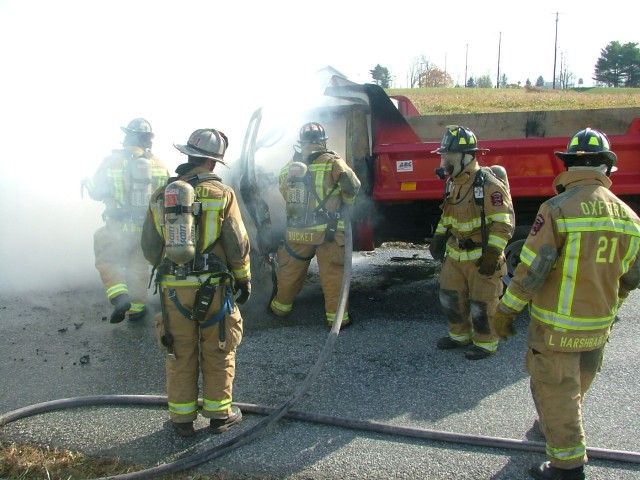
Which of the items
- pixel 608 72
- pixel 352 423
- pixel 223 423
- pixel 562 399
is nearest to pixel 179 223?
pixel 223 423

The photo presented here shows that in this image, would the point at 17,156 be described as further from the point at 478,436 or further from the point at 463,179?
the point at 478,436

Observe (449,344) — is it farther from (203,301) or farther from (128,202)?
(128,202)

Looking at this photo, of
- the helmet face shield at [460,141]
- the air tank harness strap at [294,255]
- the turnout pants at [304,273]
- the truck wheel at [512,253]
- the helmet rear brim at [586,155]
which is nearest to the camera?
the helmet rear brim at [586,155]

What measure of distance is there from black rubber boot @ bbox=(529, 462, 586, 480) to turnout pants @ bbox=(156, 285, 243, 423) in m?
1.74

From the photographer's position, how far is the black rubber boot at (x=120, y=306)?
202 inches

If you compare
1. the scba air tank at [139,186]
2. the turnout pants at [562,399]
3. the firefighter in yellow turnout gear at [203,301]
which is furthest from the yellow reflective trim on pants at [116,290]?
the turnout pants at [562,399]

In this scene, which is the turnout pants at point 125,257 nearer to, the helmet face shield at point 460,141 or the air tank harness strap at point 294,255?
the air tank harness strap at point 294,255

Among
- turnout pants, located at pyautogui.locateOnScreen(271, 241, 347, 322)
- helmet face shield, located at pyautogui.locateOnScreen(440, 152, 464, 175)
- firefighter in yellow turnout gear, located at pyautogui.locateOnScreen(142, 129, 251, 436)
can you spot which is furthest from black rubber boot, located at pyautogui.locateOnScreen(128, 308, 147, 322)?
helmet face shield, located at pyautogui.locateOnScreen(440, 152, 464, 175)

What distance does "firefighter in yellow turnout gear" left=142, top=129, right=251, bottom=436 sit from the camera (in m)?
3.41

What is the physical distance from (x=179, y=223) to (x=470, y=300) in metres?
2.53

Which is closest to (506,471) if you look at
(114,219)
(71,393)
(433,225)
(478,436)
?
(478,436)

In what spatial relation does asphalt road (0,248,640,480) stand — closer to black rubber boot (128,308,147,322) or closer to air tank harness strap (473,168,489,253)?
black rubber boot (128,308,147,322)

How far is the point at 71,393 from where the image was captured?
407 centimetres

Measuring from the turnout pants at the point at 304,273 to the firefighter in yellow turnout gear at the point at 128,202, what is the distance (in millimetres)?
1330
